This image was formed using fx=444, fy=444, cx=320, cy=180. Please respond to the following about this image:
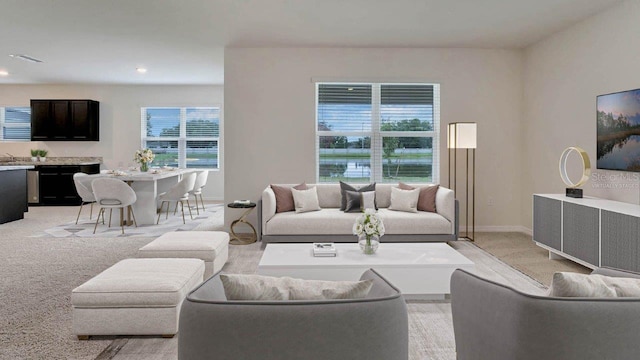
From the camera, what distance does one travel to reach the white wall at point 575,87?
4539 mm

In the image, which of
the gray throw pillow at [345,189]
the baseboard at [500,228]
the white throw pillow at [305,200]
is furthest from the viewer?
the baseboard at [500,228]

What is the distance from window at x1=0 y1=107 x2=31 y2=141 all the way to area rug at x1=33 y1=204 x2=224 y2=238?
4.24 m

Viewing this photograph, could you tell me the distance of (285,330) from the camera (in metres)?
1.44

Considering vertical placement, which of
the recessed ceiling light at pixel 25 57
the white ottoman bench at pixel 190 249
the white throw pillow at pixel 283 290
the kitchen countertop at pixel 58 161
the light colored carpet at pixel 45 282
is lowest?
the light colored carpet at pixel 45 282

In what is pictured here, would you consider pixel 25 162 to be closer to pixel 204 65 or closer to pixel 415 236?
pixel 204 65

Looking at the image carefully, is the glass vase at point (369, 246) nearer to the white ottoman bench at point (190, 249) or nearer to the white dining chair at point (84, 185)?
the white ottoman bench at point (190, 249)

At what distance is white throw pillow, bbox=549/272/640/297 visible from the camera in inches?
60.6

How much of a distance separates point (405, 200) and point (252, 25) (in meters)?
2.89

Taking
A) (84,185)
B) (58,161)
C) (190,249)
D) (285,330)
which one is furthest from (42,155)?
(285,330)

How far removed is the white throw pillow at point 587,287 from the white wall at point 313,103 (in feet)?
16.9

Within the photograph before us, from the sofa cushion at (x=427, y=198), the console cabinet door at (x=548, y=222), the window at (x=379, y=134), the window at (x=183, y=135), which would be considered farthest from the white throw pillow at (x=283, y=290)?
the window at (x=183, y=135)

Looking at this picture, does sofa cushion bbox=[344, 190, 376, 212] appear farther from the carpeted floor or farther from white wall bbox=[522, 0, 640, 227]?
white wall bbox=[522, 0, 640, 227]

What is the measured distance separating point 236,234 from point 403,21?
365 centimetres

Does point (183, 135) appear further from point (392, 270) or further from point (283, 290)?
point (283, 290)
